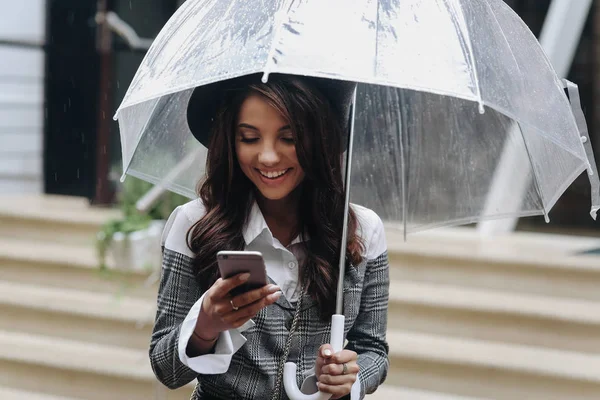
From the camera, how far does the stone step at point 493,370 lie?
4.97 meters

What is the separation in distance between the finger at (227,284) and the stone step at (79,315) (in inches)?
155

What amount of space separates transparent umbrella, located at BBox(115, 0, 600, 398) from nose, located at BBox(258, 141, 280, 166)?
188 mm

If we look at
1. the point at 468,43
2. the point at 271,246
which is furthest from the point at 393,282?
the point at 468,43

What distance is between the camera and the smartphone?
73.1 inches

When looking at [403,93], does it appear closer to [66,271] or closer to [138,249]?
[138,249]

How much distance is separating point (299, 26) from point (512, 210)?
1.00 metres

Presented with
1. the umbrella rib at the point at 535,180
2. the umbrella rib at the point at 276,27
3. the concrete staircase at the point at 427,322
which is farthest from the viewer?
the concrete staircase at the point at 427,322

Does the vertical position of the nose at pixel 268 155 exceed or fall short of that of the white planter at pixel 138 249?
it exceeds it

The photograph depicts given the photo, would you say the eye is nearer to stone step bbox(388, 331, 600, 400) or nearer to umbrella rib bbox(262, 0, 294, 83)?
umbrella rib bbox(262, 0, 294, 83)

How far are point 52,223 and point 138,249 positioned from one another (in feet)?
4.56

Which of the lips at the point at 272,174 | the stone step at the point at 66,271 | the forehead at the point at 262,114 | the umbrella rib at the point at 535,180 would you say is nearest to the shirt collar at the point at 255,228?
the lips at the point at 272,174

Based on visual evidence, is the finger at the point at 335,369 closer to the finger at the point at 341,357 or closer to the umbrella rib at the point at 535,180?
the finger at the point at 341,357

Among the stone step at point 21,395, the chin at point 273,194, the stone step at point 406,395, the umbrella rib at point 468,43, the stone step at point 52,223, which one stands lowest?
the stone step at point 21,395

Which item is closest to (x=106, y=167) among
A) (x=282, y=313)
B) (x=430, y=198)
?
(x=430, y=198)
